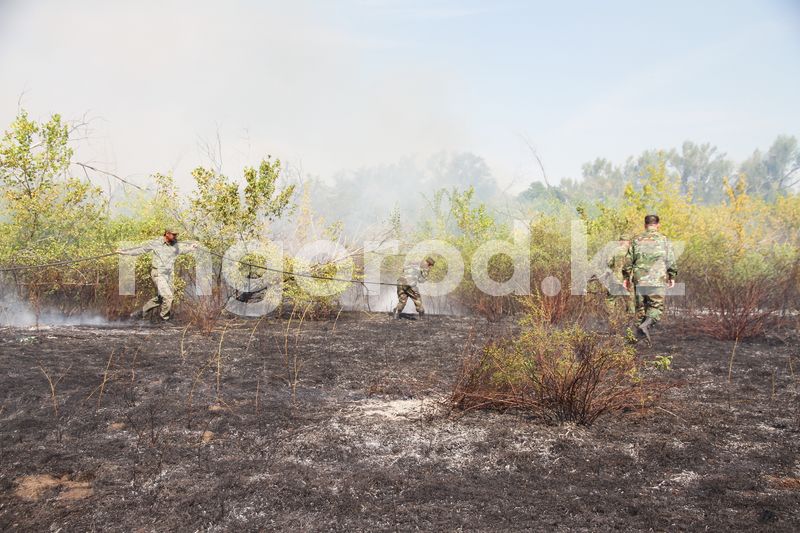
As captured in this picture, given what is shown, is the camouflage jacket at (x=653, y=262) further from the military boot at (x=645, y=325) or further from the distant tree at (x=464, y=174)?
the distant tree at (x=464, y=174)

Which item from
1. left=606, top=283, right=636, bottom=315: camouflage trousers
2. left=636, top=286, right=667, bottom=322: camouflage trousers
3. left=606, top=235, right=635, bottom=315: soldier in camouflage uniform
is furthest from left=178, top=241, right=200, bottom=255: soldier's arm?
left=636, top=286, right=667, bottom=322: camouflage trousers

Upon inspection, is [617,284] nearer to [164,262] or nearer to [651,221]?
[651,221]

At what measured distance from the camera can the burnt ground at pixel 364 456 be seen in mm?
2709

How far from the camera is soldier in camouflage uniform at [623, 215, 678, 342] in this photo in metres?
7.36

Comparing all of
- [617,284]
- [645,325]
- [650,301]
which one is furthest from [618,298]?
[645,325]

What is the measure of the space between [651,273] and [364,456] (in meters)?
5.36

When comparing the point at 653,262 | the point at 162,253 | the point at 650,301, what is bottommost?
the point at 650,301

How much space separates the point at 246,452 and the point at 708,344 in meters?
6.13

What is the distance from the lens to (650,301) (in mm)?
7402

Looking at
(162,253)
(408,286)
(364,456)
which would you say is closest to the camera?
(364,456)

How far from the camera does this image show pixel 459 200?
1305cm

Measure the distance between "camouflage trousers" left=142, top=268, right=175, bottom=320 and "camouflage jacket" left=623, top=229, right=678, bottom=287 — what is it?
22.9 feet

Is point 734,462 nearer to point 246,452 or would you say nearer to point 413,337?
point 246,452

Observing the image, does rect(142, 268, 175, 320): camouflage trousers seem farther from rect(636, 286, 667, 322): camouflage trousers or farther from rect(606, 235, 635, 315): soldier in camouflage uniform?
rect(636, 286, 667, 322): camouflage trousers
